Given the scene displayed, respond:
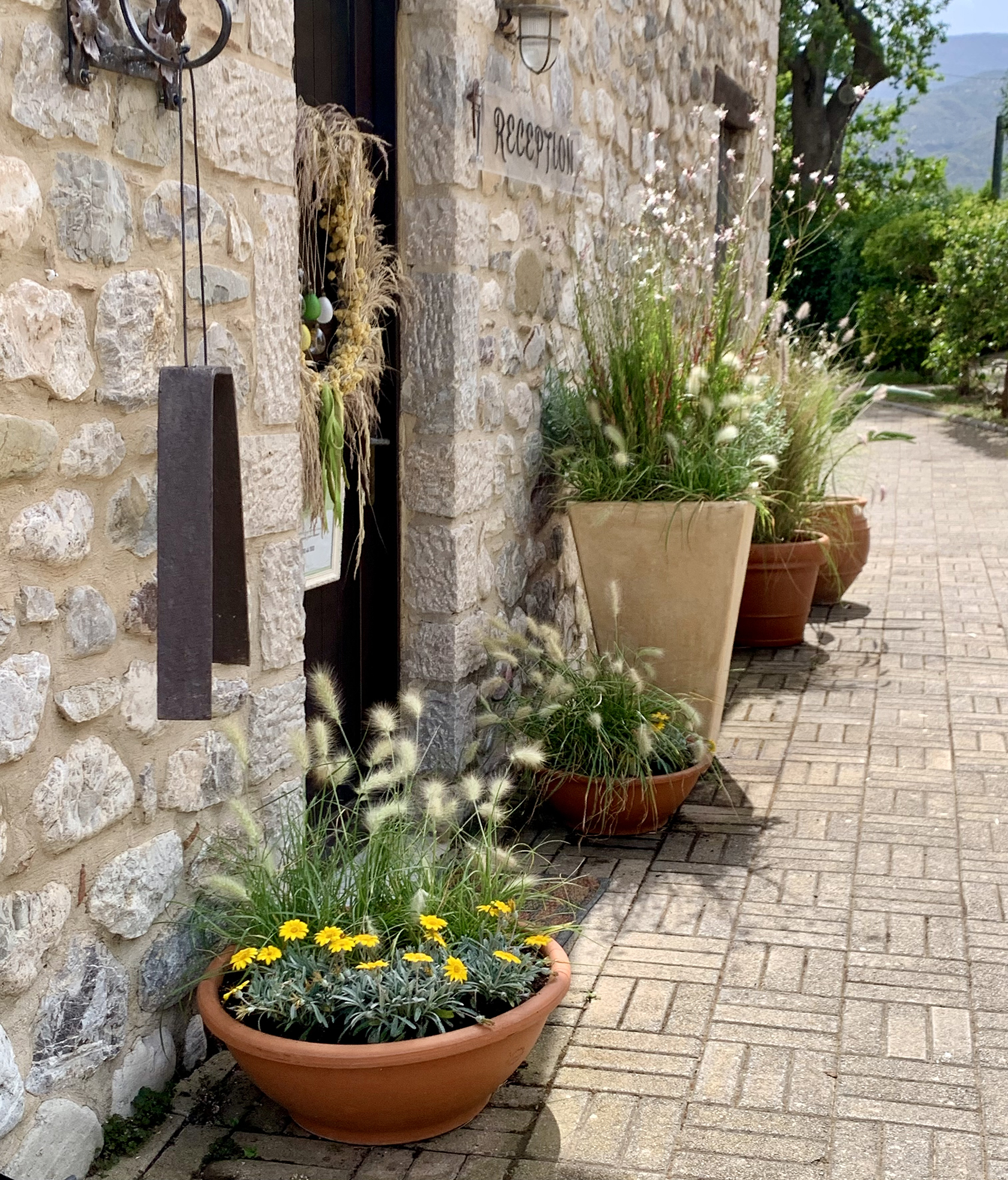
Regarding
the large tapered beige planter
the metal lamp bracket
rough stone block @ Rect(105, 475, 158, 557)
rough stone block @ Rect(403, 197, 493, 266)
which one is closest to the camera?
the metal lamp bracket

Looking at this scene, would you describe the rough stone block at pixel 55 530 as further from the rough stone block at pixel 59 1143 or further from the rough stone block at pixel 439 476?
the rough stone block at pixel 439 476

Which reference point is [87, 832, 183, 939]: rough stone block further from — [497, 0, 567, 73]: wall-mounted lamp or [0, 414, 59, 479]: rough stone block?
[497, 0, 567, 73]: wall-mounted lamp

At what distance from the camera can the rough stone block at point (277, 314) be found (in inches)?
108

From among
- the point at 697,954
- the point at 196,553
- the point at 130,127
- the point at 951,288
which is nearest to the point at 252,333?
the point at 130,127

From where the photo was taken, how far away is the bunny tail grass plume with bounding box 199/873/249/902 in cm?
252

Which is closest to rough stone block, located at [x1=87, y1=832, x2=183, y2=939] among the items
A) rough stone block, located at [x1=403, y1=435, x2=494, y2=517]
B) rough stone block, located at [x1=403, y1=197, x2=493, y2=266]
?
rough stone block, located at [x1=403, y1=435, x2=494, y2=517]

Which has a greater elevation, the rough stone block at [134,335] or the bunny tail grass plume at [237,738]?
the rough stone block at [134,335]

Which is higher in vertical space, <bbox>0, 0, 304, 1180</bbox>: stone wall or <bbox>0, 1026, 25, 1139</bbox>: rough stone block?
<bbox>0, 0, 304, 1180</bbox>: stone wall

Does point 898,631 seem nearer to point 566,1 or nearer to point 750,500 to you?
point 750,500

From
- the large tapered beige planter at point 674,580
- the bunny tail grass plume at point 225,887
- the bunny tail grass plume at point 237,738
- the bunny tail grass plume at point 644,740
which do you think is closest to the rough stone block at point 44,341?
the bunny tail grass plume at point 237,738

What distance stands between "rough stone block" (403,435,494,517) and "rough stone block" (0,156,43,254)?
5.85 feet

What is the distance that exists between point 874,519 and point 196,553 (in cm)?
842

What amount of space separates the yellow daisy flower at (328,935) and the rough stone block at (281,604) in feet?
2.07

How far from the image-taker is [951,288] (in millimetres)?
15969
